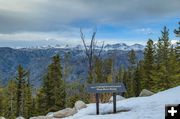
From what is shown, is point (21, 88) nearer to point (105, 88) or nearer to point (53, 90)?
point (53, 90)

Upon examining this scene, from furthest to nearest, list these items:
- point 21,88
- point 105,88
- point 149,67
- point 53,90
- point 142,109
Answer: point 21,88 < point 149,67 < point 53,90 < point 105,88 < point 142,109

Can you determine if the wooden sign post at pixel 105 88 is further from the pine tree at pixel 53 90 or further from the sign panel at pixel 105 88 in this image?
the pine tree at pixel 53 90

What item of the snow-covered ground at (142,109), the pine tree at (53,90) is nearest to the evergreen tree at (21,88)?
the pine tree at (53,90)

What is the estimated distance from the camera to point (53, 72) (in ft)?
157

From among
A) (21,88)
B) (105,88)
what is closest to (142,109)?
(105,88)

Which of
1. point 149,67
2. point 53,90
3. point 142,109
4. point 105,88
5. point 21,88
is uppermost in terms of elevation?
point 149,67

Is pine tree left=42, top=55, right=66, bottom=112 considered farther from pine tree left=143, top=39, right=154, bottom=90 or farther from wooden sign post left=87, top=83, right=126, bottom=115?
wooden sign post left=87, top=83, right=126, bottom=115

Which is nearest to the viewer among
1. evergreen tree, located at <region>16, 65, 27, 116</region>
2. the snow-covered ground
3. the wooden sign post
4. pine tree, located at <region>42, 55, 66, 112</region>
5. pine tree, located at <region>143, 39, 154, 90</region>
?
the snow-covered ground

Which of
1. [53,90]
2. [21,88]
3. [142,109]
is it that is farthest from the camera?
[21,88]

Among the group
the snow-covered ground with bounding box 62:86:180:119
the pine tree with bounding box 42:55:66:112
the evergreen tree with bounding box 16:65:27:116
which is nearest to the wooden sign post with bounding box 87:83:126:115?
the snow-covered ground with bounding box 62:86:180:119

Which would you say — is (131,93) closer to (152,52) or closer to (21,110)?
(152,52)

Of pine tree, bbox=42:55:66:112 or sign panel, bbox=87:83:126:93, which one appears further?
pine tree, bbox=42:55:66:112

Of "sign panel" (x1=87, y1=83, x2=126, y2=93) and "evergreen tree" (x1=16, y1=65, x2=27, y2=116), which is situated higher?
"sign panel" (x1=87, y1=83, x2=126, y2=93)

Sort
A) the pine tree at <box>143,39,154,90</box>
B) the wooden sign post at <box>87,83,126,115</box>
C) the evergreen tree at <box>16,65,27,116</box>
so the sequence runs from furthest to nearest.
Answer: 1. the evergreen tree at <box>16,65,27,116</box>
2. the pine tree at <box>143,39,154,90</box>
3. the wooden sign post at <box>87,83,126,115</box>
